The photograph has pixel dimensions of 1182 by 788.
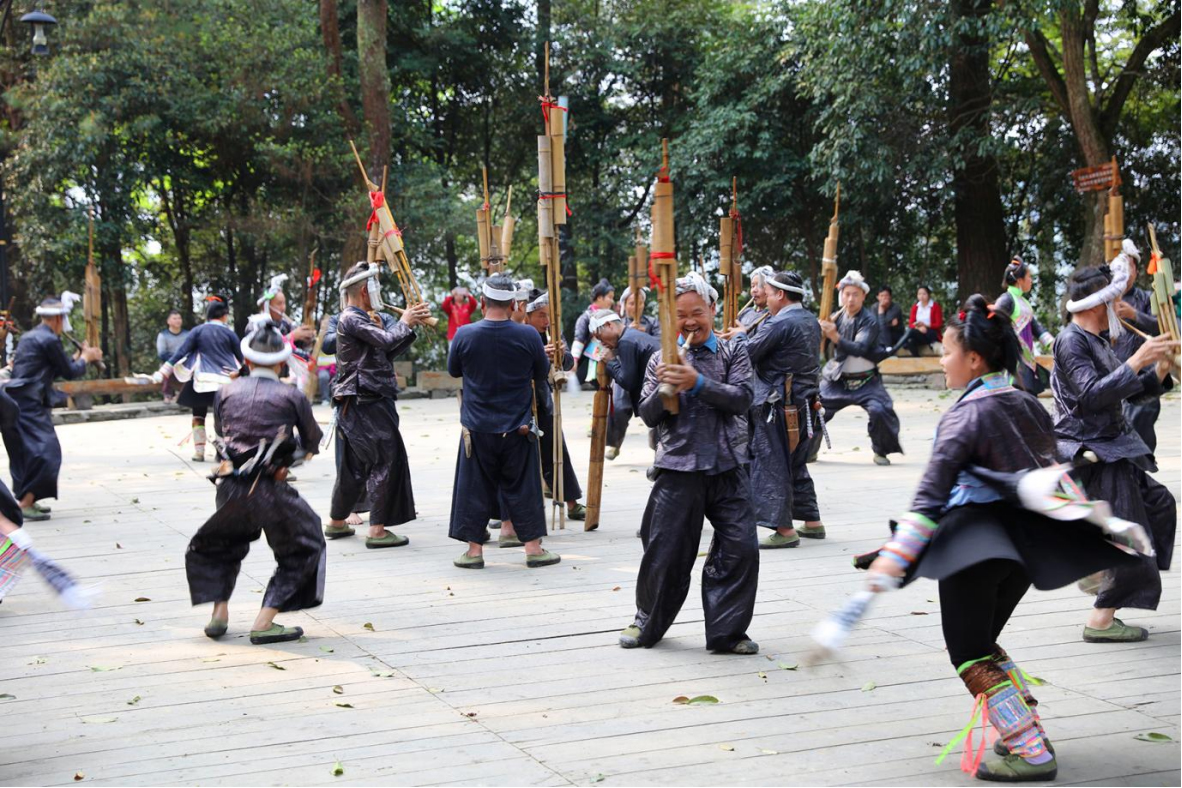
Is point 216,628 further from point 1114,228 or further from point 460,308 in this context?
point 460,308

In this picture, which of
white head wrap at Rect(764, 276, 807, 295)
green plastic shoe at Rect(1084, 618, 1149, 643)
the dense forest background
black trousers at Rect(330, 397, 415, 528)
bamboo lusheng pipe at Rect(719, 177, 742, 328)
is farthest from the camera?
the dense forest background

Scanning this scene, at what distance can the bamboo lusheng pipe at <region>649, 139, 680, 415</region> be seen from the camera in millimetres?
5219

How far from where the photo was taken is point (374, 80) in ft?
71.9

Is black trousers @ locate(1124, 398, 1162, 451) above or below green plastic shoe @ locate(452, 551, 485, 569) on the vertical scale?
above

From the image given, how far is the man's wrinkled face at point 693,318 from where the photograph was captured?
558 cm

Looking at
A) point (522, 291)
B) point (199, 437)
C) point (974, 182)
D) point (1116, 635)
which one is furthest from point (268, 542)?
point (974, 182)

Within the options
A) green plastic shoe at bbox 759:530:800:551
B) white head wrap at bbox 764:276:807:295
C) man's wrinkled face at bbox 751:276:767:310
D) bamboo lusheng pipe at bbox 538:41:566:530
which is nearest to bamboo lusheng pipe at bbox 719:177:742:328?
man's wrinkled face at bbox 751:276:767:310

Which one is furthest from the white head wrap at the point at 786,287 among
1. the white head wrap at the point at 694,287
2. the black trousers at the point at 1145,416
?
the white head wrap at the point at 694,287

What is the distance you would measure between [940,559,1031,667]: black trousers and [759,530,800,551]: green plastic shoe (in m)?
3.90

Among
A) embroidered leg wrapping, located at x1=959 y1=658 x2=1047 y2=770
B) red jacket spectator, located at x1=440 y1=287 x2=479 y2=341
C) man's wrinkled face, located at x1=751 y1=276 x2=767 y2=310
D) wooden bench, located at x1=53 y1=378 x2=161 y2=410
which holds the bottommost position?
wooden bench, located at x1=53 y1=378 x2=161 y2=410

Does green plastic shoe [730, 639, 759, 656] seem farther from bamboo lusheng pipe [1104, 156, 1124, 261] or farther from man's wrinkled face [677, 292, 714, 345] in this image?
bamboo lusheng pipe [1104, 156, 1124, 261]

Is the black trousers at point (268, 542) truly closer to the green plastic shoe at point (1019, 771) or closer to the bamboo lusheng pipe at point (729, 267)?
the green plastic shoe at point (1019, 771)

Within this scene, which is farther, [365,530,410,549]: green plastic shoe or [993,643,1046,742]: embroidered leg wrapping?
[365,530,410,549]: green plastic shoe

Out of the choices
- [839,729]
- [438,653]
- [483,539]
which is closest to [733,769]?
[839,729]
